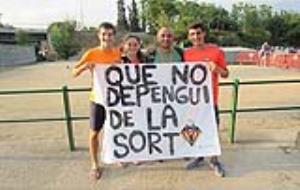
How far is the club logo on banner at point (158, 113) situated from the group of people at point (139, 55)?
11cm

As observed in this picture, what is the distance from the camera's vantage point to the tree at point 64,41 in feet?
306

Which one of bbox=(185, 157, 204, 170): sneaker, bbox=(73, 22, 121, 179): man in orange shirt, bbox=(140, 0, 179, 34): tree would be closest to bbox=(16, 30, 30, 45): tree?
bbox=(140, 0, 179, 34): tree

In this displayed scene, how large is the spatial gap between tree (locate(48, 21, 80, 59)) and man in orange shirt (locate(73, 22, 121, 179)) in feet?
271

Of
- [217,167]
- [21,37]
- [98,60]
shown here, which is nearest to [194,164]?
[217,167]

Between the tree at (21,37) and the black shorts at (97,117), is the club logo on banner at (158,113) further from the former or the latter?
the tree at (21,37)

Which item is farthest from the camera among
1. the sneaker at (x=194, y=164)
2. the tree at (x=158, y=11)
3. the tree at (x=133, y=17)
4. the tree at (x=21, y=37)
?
the tree at (x=133, y=17)

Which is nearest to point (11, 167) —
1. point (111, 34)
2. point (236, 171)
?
point (111, 34)

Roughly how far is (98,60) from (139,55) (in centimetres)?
58

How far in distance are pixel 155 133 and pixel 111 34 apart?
4.44 feet

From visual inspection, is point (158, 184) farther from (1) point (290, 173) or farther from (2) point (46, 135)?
(2) point (46, 135)

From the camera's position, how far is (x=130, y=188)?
265 inches

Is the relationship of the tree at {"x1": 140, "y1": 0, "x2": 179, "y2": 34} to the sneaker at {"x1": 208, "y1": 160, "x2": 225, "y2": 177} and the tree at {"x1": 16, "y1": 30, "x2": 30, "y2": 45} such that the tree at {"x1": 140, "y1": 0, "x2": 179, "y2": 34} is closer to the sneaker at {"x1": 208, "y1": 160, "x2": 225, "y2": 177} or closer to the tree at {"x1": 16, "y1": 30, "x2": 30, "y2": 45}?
the tree at {"x1": 16, "y1": 30, "x2": 30, "y2": 45}

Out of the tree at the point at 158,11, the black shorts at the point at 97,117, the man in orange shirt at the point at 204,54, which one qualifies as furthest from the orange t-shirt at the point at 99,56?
the tree at the point at 158,11

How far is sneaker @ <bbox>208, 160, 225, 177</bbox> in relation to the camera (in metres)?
7.16
